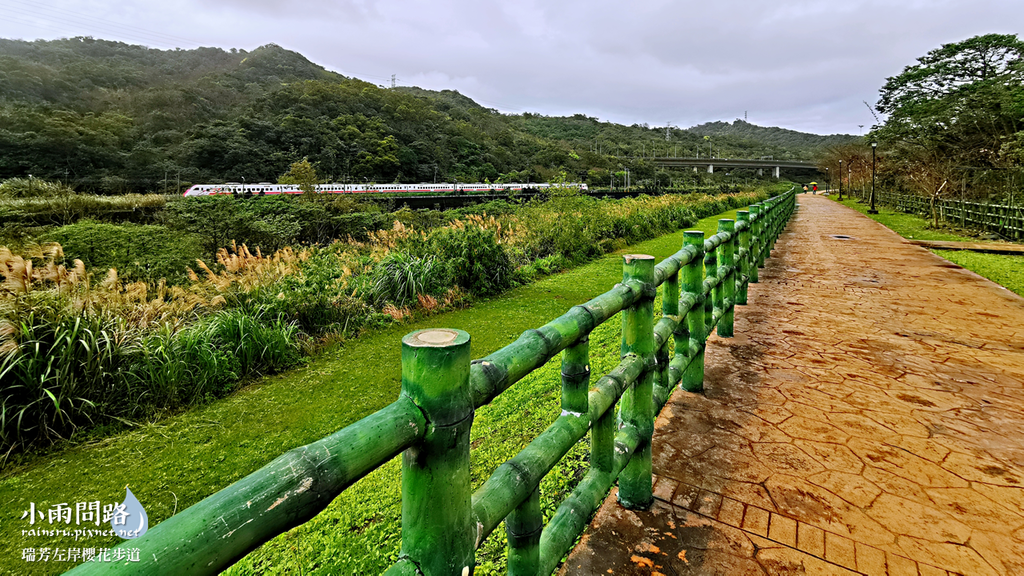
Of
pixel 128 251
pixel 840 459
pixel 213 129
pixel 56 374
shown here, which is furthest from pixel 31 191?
pixel 213 129

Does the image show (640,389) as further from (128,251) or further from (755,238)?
(128,251)

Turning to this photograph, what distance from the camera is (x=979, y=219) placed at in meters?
13.7

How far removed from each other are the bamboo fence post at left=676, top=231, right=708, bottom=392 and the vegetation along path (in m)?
0.97

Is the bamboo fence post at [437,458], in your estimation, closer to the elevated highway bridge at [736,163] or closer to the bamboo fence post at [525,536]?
the bamboo fence post at [525,536]

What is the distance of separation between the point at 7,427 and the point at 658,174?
245 ft

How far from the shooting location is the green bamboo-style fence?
0.63m

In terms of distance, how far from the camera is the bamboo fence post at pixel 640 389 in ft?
6.71

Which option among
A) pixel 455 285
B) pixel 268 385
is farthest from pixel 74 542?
pixel 455 285

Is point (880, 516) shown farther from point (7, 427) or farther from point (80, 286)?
point (80, 286)

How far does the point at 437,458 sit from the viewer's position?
0.94 m

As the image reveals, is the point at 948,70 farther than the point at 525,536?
Answer: Yes

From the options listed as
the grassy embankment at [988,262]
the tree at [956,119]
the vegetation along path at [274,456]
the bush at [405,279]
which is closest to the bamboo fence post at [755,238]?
the vegetation along path at [274,456]

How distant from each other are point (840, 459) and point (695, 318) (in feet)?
3.60

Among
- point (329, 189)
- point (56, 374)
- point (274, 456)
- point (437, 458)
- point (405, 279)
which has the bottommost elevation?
point (274, 456)
